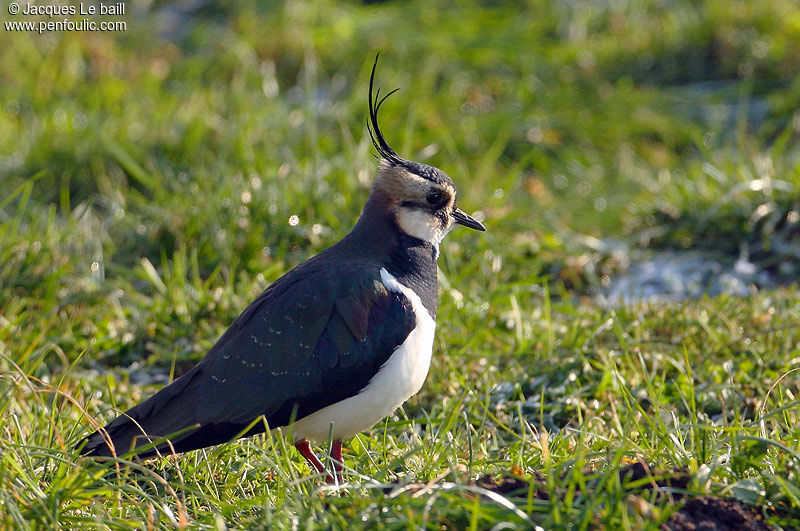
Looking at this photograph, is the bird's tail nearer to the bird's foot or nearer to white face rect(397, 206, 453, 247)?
the bird's foot

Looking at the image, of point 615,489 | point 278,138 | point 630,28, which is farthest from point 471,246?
point 630,28

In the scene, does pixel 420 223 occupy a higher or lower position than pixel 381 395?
higher

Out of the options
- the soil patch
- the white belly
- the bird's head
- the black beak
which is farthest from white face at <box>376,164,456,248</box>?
the soil patch

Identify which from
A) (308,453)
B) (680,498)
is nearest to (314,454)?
(308,453)

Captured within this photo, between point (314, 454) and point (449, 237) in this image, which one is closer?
point (314, 454)

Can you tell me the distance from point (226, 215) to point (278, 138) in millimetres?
1151

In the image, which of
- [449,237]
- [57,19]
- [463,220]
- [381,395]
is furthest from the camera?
[57,19]

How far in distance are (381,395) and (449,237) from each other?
2035 millimetres

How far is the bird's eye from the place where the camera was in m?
3.81

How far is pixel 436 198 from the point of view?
12.6 feet

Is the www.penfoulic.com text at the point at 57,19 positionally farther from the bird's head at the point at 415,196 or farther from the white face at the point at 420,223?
the white face at the point at 420,223

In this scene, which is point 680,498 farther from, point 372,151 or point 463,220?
point 372,151

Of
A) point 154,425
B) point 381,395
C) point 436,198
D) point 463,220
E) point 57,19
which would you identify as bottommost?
point 154,425

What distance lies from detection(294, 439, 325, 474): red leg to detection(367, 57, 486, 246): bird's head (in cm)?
84
